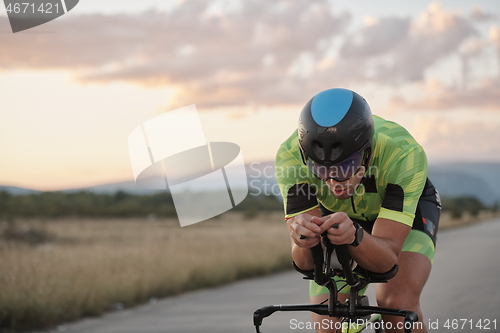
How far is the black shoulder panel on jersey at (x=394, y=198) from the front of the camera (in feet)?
11.1

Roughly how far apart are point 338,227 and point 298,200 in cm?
88

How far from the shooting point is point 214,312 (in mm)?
8664

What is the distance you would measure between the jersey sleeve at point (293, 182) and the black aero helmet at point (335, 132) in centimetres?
32

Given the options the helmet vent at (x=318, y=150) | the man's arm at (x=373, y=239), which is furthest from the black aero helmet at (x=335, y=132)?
the man's arm at (x=373, y=239)

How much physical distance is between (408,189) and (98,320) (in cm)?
577

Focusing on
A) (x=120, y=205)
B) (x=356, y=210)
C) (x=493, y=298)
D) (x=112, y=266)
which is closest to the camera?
(x=356, y=210)

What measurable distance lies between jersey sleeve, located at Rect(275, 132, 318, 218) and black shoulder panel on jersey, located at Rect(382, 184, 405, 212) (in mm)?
423

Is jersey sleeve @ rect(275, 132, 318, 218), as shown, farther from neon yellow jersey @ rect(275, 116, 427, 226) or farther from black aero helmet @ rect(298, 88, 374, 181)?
black aero helmet @ rect(298, 88, 374, 181)

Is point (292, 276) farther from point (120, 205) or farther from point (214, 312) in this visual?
point (120, 205)

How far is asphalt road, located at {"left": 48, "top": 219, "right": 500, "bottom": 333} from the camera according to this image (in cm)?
763

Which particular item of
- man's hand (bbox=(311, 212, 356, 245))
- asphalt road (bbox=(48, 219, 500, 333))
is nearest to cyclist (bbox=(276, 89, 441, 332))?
man's hand (bbox=(311, 212, 356, 245))

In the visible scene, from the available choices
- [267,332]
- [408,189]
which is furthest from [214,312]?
[408,189]

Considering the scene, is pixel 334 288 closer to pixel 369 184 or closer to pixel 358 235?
pixel 358 235

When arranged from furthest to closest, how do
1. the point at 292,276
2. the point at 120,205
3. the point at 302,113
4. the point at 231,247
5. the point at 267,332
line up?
the point at 120,205 → the point at 231,247 → the point at 292,276 → the point at 267,332 → the point at 302,113
